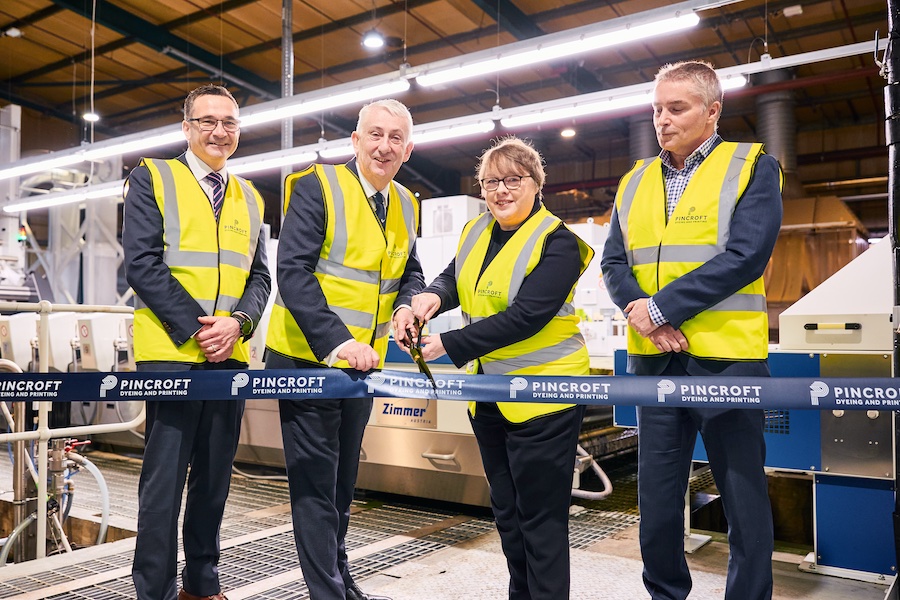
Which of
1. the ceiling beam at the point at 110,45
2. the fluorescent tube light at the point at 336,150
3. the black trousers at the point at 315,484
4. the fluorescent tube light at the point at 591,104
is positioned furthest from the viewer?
the ceiling beam at the point at 110,45

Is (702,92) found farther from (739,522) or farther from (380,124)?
(739,522)

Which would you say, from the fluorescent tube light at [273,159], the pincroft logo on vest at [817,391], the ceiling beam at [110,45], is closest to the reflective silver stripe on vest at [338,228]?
the pincroft logo on vest at [817,391]

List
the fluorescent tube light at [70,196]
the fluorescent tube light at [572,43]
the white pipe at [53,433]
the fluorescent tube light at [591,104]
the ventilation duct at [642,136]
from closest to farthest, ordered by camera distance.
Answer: the white pipe at [53,433]
the fluorescent tube light at [572,43]
the fluorescent tube light at [591,104]
the fluorescent tube light at [70,196]
the ventilation duct at [642,136]

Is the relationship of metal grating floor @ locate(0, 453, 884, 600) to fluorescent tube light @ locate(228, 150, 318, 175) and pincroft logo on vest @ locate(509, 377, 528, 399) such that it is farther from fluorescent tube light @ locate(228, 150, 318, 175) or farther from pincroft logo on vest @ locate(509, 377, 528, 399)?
fluorescent tube light @ locate(228, 150, 318, 175)

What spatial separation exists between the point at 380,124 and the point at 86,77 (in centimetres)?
1137

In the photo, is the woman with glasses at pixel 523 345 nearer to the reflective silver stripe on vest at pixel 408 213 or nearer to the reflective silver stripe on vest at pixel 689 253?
the reflective silver stripe on vest at pixel 689 253

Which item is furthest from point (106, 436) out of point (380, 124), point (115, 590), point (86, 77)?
point (86, 77)

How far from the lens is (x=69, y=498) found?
13.5 feet

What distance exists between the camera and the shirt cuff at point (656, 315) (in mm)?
1768

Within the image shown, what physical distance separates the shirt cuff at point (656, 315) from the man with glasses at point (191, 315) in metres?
1.21

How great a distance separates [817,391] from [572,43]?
372 cm

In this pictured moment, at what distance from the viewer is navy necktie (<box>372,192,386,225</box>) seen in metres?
2.07

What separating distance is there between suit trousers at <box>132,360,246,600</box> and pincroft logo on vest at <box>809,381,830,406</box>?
1.64 meters

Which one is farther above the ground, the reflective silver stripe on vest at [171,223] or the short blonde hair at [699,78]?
the short blonde hair at [699,78]
